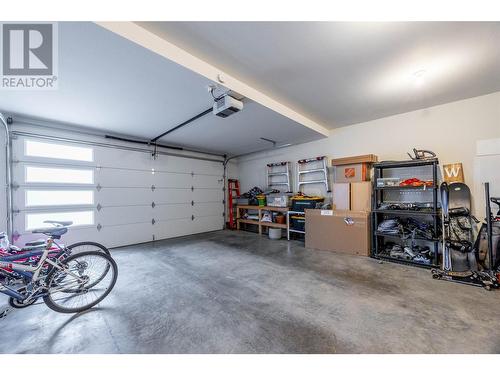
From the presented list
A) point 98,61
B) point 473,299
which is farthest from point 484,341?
point 98,61

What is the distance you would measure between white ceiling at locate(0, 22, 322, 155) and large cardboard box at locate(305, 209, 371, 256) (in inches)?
76.7

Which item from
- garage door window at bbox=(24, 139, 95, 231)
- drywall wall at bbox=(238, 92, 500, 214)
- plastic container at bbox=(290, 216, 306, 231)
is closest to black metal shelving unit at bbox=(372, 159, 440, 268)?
drywall wall at bbox=(238, 92, 500, 214)

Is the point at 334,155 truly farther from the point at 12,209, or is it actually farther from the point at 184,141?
the point at 12,209

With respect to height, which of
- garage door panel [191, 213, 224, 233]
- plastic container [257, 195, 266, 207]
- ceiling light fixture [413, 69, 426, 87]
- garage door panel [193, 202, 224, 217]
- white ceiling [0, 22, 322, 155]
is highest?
ceiling light fixture [413, 69, 426, 87]

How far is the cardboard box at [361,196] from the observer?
3.66 m

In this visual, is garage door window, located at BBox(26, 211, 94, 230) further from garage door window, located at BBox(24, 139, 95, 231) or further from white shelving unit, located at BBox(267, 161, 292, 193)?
white shelving unit, located at BBox(267, 161, 292, 193)

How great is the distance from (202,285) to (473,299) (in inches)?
120

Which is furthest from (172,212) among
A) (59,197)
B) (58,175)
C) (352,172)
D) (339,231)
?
(352,172)

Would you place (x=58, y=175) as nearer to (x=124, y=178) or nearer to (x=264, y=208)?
(x=124, y=178)

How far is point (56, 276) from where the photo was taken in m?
1.97

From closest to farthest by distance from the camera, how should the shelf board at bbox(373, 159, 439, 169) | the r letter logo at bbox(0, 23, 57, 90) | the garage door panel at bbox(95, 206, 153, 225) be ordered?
the r letter logo at bbox(0, 23, 57, 90)
the shelf board at bbox(373, 159, 439, 169)
the garage door panel at bbox(95, 206, 153, 225)

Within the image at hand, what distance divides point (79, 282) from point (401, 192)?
203 inches

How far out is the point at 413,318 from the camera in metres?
1.77

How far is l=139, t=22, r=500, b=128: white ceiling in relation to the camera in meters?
1.76
